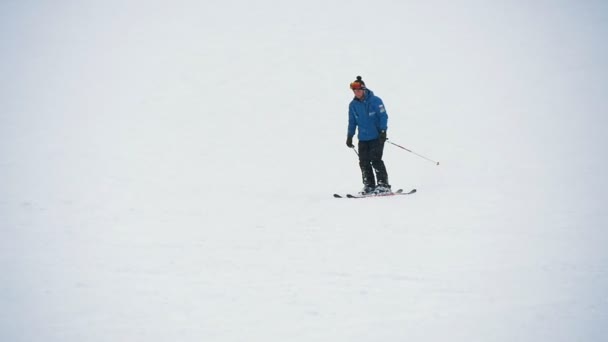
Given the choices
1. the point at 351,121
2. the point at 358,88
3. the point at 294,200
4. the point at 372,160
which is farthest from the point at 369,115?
the point at 294,200

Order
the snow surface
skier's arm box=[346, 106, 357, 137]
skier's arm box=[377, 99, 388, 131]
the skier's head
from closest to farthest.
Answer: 1. the snow surface
2. the skier's head
3. skier's arm box=[377, 99, 388, 131]
4. skier's arm box=[346, 106, 357, 137]

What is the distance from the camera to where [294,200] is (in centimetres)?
671

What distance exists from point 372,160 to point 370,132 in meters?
0.43

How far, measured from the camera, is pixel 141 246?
14.1 feet

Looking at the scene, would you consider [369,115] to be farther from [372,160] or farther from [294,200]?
[294,200]

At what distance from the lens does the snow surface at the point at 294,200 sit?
10.3 ft

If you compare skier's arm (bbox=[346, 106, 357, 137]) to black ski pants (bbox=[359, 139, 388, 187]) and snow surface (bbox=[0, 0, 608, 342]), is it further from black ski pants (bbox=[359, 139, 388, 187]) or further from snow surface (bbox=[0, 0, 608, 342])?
snow surface (bbox=[0, 0, 608, 342])

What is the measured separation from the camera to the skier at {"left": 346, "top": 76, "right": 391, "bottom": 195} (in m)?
7.20

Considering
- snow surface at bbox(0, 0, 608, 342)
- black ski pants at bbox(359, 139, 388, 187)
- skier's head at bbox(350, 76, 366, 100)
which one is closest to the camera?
snow surface at bbox(0, 0, 608, 342)

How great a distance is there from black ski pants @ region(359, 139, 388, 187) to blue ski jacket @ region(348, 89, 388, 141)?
11cm

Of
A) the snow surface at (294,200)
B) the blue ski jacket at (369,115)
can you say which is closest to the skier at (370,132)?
the blue ski jacket at (369,115)

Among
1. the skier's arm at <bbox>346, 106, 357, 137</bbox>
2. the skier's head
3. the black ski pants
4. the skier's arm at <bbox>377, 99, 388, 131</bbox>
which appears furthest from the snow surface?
the skier's head

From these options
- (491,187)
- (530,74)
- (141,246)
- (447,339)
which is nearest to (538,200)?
(491,187)

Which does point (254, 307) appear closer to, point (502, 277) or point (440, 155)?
point (502, 277)
